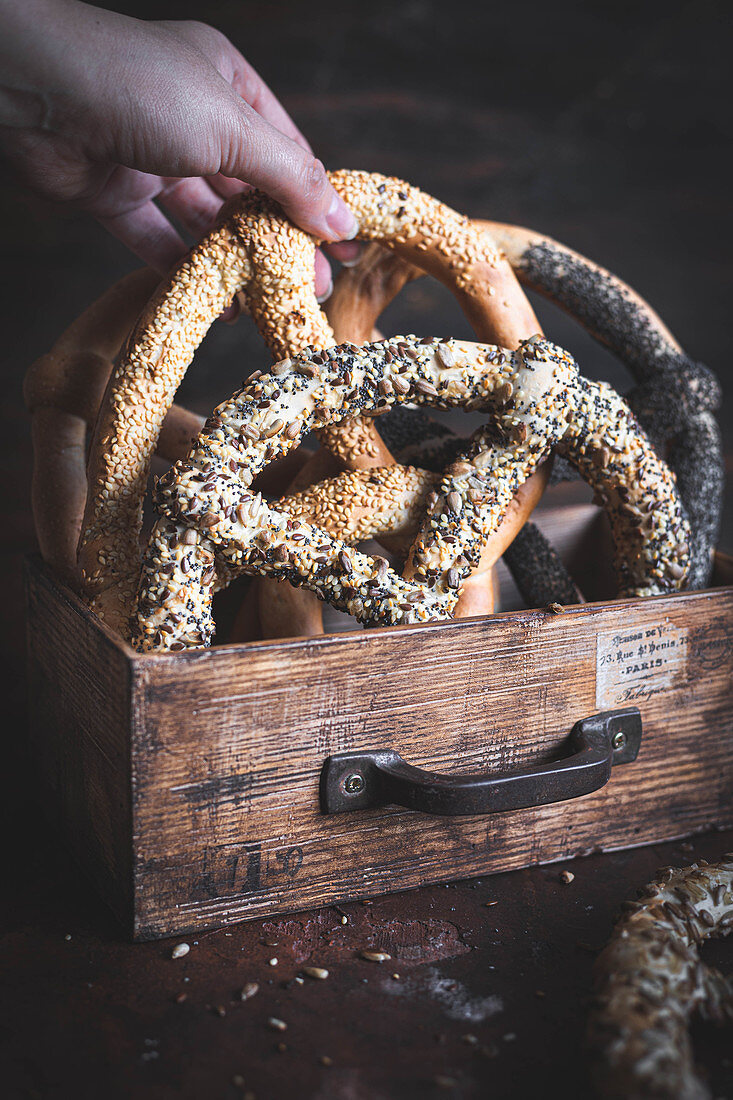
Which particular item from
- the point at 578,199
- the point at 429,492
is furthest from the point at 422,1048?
the point at 578,199

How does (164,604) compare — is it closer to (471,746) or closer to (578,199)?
(471,746)

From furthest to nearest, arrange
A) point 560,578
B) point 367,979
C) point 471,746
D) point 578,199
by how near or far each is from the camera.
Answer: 1. point 578,199
2. point 560,578
3. point 471,746
4. point 367,979

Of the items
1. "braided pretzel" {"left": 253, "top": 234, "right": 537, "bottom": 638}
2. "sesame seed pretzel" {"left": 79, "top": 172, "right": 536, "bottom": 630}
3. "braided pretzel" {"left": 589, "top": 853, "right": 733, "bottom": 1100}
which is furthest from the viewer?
"braided pretzel" {"left": 253, "top": 234, "right": 537, "bottom": 638}

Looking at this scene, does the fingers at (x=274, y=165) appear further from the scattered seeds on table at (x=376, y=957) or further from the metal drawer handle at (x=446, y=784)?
the scattered seeds on table at (x=376, y=957)

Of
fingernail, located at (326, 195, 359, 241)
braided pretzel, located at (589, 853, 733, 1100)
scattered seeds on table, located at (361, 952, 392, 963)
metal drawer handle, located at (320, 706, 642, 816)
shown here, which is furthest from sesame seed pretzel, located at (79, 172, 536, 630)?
braided pretzel, located at (589, 853, 733, 1100)

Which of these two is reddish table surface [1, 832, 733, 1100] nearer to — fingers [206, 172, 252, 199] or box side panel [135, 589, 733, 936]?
box side panel [135, 589, 733, 936]

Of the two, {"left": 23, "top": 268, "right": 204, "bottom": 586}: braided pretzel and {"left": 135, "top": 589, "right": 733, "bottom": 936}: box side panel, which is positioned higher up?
{"left": 23, "top": 268, "right": 204, "bottom": 586}: braided pretzel

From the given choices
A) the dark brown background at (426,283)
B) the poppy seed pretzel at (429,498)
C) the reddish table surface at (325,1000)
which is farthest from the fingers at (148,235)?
the reddish table surface at (325,1000)
